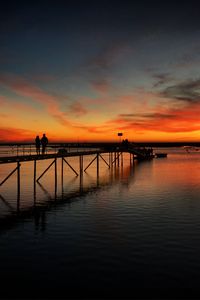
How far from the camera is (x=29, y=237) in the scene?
65.1 feet

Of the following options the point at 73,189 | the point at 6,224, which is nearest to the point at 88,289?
the point at 6,224

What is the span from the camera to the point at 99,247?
18.0 m

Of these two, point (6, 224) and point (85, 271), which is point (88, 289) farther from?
point (6, 224)

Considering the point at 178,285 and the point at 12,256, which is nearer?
the point at 178,285

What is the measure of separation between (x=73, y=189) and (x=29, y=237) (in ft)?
71.9

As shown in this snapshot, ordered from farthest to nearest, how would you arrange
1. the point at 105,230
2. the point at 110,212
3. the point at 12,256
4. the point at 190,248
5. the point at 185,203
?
the point at 185,203
the point at 110,212
the point at 105,230
the point at 190,248
the point at 12,256

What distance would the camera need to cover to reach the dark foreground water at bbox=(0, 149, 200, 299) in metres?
13.0

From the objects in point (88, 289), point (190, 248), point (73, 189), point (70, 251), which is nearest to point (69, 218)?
point (70, 251)

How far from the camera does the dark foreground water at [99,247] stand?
13039mm

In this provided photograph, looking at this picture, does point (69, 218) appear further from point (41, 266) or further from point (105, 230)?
point (41, 266)


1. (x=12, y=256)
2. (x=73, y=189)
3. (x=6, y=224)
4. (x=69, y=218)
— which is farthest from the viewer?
(x=73, y=189)

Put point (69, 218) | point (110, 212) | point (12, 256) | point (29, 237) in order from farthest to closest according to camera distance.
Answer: point (110, 212) < point (69, 218) < point (29, 237) < point (12, 256)

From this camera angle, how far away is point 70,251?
17.2 m

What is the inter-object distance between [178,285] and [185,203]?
18773 mm
